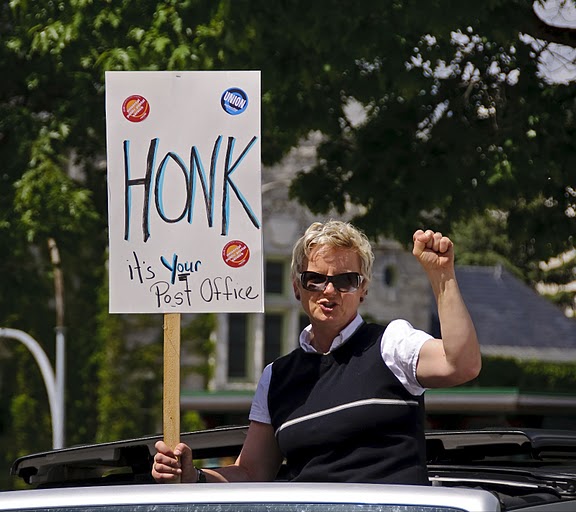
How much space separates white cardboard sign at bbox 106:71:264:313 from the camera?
191 inches

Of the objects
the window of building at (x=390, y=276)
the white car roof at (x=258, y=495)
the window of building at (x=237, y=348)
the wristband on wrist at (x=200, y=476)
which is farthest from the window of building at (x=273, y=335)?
the white car roof at (x=258, y=495)

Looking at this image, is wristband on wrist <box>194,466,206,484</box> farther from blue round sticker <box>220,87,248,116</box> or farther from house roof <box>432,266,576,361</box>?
house roof <box>432,266,576,361</box>

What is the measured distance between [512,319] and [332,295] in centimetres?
3691

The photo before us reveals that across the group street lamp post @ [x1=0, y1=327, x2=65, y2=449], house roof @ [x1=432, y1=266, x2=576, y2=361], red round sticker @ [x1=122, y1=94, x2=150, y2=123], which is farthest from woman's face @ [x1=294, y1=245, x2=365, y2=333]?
house roof @ [x1=432, y1=266, x2=576, y2=361]

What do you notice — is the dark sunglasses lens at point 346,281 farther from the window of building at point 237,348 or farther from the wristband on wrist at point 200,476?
the window of building at point 237,348

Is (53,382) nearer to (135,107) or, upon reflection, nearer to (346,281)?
(135,107)

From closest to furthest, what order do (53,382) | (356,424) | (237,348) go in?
(356,424) → (53,382) → (237,348)

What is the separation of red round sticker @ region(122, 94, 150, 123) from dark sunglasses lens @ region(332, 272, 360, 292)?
2.93 feet

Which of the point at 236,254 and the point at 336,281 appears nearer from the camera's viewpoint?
the point at 336,281

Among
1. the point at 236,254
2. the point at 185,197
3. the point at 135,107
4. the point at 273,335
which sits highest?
the point at 135,107

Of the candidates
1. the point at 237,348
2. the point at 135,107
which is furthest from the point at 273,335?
the point at 135,107

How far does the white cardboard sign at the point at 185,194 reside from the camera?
16.0 feet

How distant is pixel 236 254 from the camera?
4.88m

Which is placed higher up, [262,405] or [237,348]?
[262,405]
